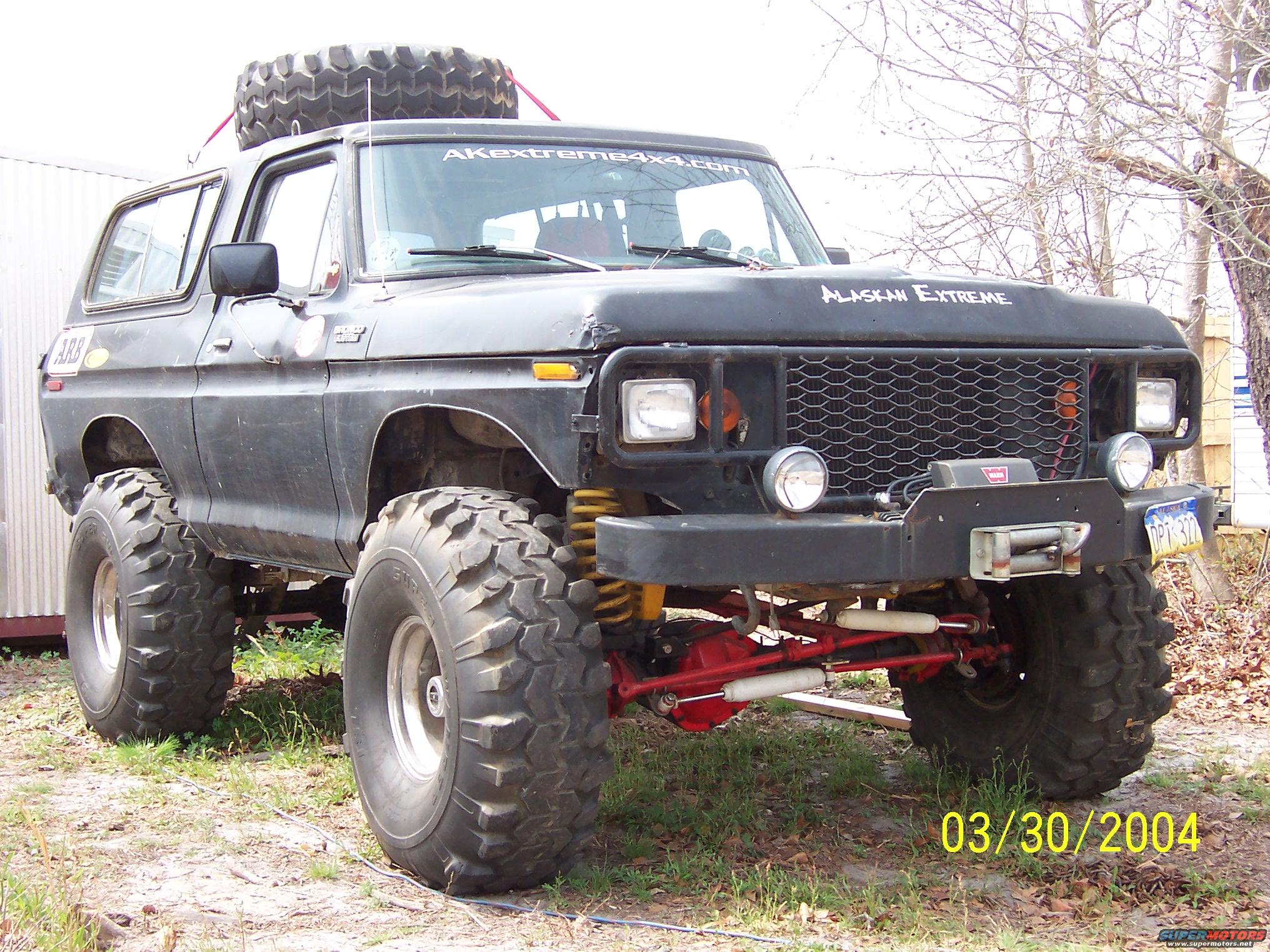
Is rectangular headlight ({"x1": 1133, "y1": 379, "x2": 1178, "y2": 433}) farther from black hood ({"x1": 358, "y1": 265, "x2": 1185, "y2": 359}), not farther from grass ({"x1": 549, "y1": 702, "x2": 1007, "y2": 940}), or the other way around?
grass ({"x1": 549, "y1": 702, "x2": 1007, "y2": 940})

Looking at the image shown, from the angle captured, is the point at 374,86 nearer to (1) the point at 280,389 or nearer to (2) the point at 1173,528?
(1) the point at 280,389

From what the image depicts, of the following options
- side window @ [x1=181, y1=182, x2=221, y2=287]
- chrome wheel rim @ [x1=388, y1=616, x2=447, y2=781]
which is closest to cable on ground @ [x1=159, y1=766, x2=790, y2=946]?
chrome wheel rim @ [x1=388, y1=616, x2=447, y2=781]

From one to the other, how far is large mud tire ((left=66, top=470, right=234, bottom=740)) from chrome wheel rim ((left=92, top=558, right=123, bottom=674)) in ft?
0.42

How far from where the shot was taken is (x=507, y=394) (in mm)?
3775

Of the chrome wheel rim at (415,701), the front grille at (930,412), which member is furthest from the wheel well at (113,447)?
the front grille at (930,412)

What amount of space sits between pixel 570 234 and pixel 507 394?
3.80ft

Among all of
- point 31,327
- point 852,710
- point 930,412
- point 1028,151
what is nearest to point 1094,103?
point 1028,151

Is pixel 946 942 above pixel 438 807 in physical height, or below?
below

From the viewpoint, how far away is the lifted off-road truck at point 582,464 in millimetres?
3641

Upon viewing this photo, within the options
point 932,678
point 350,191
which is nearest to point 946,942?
point 932,678

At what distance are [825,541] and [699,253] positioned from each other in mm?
1662

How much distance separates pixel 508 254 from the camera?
4.56 meters

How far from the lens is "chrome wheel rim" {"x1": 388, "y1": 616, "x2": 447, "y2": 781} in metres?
4.16

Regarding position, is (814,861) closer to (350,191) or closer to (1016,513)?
(1016,513)
